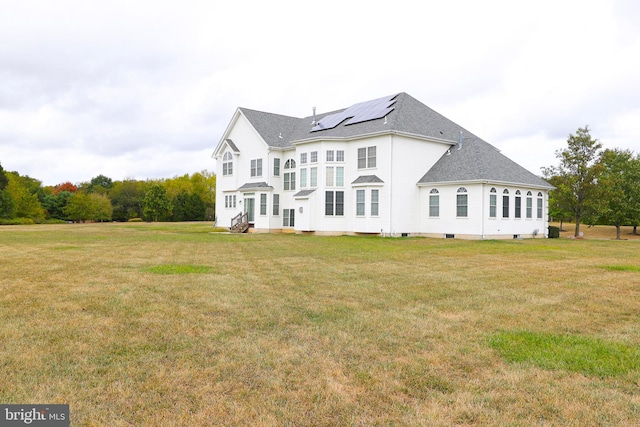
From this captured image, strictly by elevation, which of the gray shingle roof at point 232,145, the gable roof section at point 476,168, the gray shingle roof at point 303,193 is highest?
the gray shingle roof at point 232,145

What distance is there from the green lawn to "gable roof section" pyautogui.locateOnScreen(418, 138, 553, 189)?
17460mm

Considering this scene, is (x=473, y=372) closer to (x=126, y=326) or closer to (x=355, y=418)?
(x=355, y=418)

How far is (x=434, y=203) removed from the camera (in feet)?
96.6

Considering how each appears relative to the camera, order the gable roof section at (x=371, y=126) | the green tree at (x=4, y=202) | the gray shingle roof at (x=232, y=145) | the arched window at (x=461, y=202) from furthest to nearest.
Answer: the green tree at (x=4, y=202), the gray shingle roof at (x=232, y=145), the gable roof section at (x=371, y=126), the arched window at (x=461, y=202)

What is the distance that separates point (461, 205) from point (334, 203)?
27.4ft

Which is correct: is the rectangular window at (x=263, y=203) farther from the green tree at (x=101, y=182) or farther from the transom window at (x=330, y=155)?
the green tree at (x=101, y=182)

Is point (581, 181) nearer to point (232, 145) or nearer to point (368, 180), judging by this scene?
point (368, 180)

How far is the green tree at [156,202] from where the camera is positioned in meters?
68.2

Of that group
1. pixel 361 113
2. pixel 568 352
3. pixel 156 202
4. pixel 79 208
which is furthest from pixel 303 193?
pixel 79 208

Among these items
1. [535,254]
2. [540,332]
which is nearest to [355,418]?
[540,332]

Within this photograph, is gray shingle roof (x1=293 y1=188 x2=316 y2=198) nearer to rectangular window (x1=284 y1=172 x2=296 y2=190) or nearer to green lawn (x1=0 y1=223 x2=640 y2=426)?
rectangular window (x1=284 y1=172 x2=296 y2=190)

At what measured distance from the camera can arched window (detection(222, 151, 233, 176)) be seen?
3856cm

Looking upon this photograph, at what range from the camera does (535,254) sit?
18047 mm

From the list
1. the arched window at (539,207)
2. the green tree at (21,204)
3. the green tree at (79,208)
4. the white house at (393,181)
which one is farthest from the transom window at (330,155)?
the green tree at (79,208)
